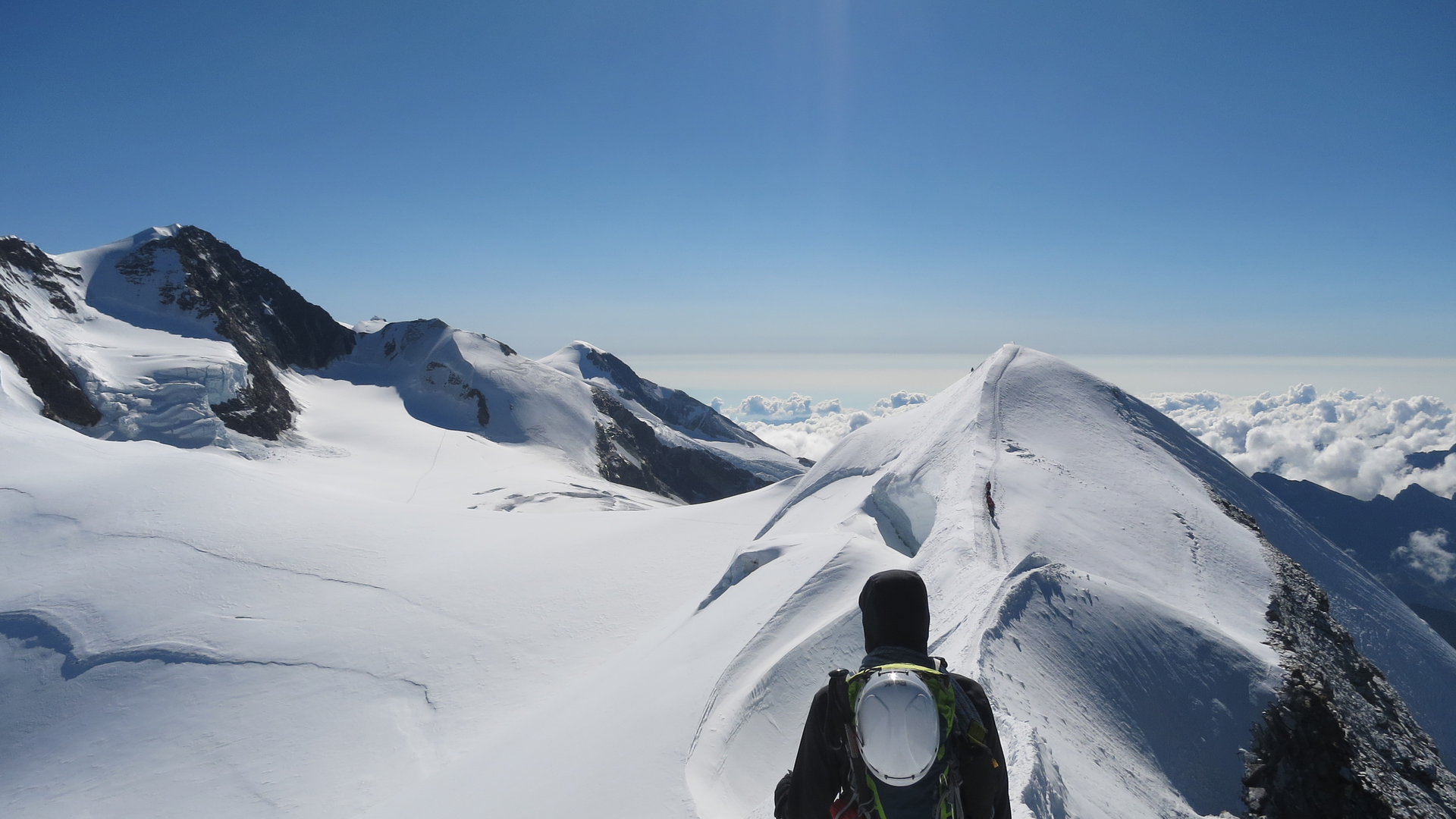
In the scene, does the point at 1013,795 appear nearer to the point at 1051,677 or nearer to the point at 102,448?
the point at 1051,677

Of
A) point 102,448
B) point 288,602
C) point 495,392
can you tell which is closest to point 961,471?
point 288,602

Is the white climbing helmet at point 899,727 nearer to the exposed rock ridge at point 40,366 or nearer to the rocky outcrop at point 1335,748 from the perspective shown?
the rocky outcrop at point 1335,748

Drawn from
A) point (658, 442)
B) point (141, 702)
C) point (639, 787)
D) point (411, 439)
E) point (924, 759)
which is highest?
point (924, 759)

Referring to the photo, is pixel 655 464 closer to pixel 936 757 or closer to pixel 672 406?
pixel 672 406

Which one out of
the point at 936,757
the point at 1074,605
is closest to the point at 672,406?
the point at 1074,605

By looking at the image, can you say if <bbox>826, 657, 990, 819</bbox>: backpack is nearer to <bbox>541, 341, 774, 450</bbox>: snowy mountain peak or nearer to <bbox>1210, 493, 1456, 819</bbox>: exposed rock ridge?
<bbox>1210, 493, 1456, 819</bbox>: exposed rock ridge

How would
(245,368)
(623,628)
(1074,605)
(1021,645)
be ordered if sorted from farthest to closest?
(245,368)
(623,628)
(1074,605)
(1021,645)

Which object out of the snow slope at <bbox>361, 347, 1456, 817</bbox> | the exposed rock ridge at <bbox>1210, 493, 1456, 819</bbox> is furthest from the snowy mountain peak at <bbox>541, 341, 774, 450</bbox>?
Result: the exposed rock ridge at <bbox>1210, 493, 1456, 819</bbox>
